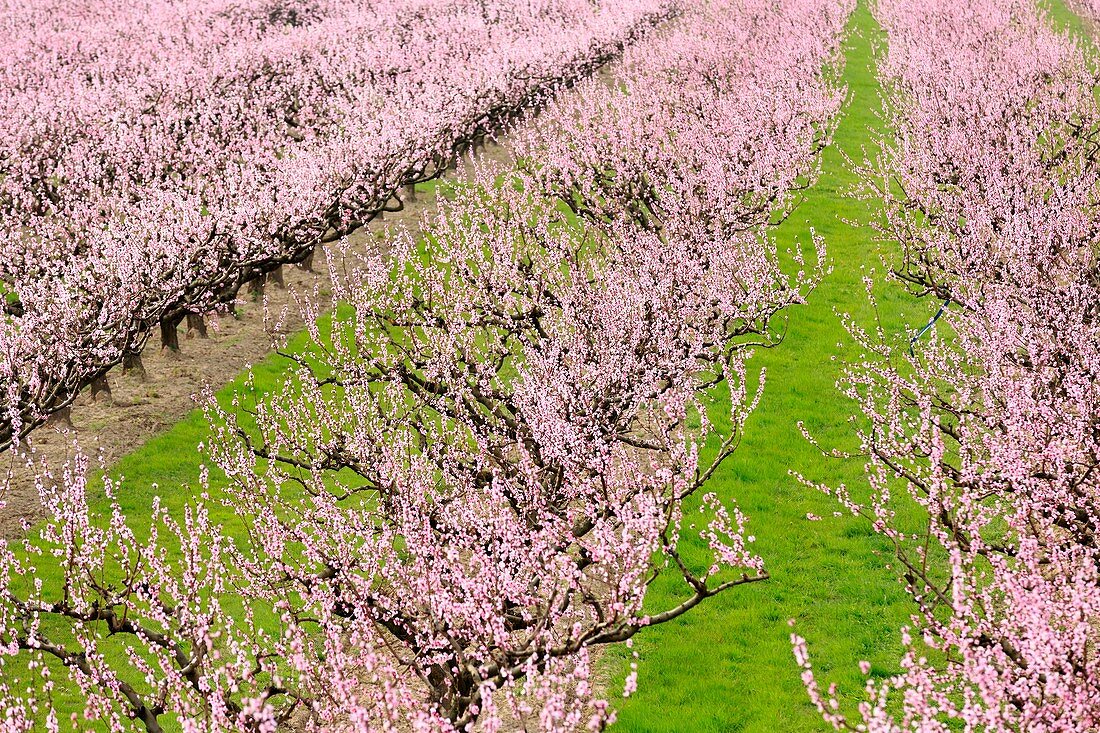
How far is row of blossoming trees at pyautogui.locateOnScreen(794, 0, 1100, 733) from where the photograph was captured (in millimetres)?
6164

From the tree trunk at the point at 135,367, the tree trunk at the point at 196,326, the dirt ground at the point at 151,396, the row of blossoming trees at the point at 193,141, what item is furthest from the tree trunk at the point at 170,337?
the tree trunk at the point at 135,367

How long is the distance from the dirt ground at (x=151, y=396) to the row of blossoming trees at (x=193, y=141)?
0.63 metres

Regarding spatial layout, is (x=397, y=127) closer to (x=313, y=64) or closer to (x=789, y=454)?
(x=313, y=64)

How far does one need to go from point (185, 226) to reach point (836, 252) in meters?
17.3

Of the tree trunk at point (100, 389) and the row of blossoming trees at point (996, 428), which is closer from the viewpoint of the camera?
the row of blossoming trees at point (996, 428)

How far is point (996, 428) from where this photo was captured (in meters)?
11.2

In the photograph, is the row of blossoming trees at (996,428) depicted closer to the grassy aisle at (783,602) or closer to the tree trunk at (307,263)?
the grassy aisle at (783,602)

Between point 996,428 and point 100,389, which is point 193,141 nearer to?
point 100,389

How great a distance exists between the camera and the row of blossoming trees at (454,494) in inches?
292

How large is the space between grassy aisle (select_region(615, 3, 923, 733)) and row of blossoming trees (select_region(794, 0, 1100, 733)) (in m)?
0.46

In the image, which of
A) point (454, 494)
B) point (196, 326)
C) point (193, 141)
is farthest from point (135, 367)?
point (454, 494)

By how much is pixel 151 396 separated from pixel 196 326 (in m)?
3.07

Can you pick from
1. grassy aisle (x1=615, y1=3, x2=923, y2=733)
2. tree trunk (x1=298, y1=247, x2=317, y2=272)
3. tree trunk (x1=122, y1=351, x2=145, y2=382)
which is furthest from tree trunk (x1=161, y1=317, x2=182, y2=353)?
grassy aisle (x1=615, y1=3, x2=923, y2=733)

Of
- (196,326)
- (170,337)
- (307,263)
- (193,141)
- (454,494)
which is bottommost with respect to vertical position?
(196,326)
